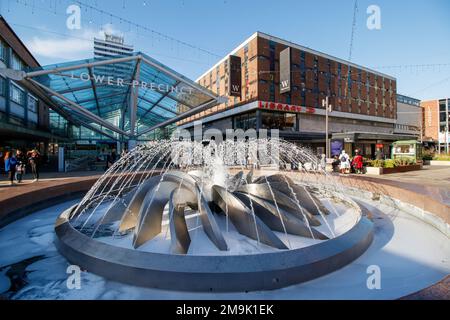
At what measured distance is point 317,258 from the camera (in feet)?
12.7

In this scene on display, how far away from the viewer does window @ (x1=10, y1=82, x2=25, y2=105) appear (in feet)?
99.3

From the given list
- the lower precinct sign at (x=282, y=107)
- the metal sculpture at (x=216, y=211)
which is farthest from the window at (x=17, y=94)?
the metal sculpture at (x=216, y=211)

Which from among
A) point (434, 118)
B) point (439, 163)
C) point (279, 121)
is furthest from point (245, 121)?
point (434, 118)

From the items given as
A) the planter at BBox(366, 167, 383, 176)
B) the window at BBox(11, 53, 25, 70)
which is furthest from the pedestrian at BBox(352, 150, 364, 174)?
the window at BBox(11, 53, 25, 70)

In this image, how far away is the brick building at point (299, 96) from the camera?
1411 inches

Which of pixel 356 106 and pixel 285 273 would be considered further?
pixel 356 106

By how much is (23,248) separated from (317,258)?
603cm

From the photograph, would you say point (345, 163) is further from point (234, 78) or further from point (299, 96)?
point (299, 96)

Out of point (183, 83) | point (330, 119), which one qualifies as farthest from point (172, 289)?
point (330, 119)

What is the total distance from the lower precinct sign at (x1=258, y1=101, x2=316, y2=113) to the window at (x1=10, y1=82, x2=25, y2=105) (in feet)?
107

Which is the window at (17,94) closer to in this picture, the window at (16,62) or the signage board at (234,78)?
the window at (16,62)

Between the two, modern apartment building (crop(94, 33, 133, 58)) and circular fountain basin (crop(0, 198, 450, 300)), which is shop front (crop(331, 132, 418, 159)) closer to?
circular fountain basin (crop(0, 198, 450, 300))

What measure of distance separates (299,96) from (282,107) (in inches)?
190

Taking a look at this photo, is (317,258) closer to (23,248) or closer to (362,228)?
(362,228)
